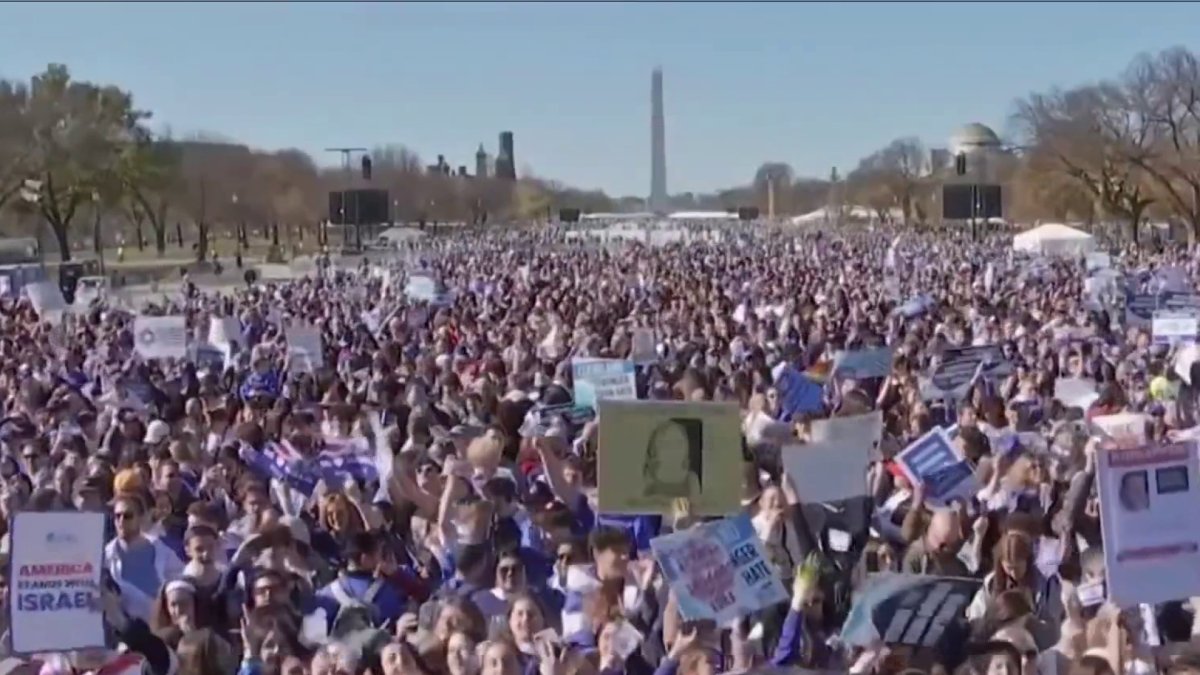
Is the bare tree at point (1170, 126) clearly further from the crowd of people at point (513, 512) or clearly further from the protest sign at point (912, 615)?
the protest sign at point (912, 615)

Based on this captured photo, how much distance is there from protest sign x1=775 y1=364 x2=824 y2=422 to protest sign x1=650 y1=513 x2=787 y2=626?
5.98m

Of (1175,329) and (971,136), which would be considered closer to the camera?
(1175,329)

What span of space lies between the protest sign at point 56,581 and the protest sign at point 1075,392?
8.76m

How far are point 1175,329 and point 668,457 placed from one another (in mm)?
11343

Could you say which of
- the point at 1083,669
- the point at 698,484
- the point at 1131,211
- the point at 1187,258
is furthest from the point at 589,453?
the point at 1131,211

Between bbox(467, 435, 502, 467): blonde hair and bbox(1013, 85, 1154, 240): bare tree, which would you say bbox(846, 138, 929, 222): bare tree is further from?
bbox(467, 435, 502, 467): blonde hair

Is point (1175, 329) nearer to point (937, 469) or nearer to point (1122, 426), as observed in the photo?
point (1122, 426)

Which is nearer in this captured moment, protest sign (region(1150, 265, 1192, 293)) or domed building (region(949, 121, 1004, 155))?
protest sign (region(1150, 265, 1192, 293))

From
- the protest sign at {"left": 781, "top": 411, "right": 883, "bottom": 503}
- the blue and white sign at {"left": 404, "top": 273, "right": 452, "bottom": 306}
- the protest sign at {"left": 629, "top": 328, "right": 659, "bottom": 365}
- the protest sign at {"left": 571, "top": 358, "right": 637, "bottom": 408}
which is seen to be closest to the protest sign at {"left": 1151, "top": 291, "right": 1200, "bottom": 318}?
the protest sign at {"left": 629, "top": 328, "right": 659, "bottom": 365}

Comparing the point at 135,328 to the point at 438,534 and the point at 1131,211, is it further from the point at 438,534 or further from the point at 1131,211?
the point at 1131,211

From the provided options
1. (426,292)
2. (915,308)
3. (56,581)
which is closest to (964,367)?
(56,581)

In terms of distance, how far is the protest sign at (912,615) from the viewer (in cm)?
646

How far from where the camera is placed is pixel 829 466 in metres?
8.73

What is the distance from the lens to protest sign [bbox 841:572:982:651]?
6.46 metres
